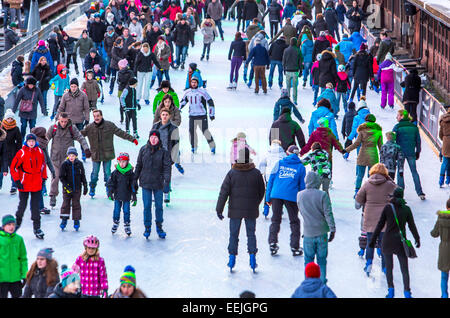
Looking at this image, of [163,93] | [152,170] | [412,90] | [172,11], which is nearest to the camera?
[152,170]

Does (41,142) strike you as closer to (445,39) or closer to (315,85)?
(315,85)

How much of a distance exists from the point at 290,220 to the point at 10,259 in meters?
3.71

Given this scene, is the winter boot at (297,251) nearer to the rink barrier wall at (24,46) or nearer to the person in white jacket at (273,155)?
the person in white jacket at (273,155)

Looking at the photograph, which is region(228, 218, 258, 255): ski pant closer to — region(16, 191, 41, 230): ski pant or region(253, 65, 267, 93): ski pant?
region(16, 191, 41, 230): ski pant

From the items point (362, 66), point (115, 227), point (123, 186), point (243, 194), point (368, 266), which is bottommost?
point (362, 66)

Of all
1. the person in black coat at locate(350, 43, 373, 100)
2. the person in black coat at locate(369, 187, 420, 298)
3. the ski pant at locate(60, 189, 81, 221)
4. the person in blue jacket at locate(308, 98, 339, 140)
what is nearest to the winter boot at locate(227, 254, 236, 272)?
the person in black coat at locate(369, 187, 420, 298)

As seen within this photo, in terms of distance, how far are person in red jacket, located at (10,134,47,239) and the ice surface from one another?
1.42ft

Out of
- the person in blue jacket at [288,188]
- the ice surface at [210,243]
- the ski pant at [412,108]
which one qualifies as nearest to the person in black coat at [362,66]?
the ski pant at [412,108]

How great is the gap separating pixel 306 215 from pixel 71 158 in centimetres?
366

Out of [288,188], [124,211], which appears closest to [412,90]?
[288,188]

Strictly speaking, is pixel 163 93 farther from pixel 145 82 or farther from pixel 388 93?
pixel 388 93

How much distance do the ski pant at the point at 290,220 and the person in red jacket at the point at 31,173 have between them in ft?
10.3

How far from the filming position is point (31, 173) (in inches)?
500
